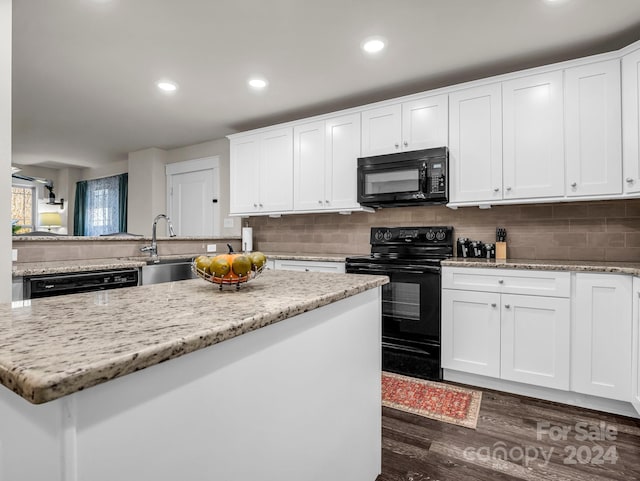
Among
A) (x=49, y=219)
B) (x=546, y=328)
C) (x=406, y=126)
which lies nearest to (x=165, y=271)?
(x=406, y=126)

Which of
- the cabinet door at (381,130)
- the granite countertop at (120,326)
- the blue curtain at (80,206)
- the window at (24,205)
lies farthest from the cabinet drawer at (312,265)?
the window at (24,205)

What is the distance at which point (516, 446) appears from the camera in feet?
6.09

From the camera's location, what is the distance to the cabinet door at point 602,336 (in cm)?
213

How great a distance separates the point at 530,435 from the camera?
196 cm

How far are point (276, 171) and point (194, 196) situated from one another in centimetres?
178

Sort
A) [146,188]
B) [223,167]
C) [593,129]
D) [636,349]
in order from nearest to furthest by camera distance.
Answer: [636,349]
[593,129]
[223,167]
[146,188]

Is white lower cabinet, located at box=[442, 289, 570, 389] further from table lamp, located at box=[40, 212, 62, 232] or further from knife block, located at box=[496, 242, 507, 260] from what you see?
table lamp, located at box=[40, 212, 62, 232]

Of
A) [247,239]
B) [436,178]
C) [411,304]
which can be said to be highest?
[436,178]

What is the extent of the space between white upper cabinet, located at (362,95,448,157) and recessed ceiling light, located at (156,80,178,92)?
1.72m

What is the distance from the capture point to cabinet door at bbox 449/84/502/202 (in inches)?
108

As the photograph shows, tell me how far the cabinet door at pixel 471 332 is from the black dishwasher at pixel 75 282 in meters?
2.38

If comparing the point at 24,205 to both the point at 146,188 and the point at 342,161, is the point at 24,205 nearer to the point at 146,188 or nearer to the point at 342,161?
the point at 146,188

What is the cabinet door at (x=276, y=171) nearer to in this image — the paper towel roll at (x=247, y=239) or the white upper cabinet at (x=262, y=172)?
the white upper cabinet at (x=262, y=172)

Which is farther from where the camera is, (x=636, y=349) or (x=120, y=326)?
(x=636, y=349)
